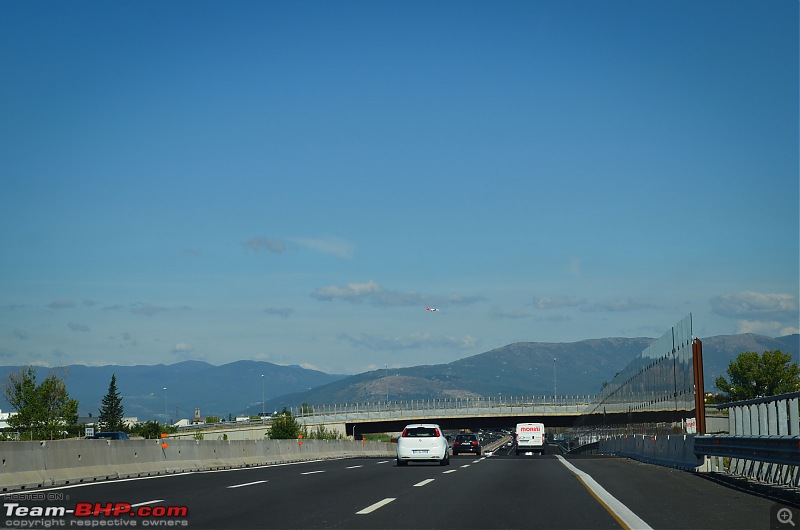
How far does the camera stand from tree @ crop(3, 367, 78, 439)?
333 ft

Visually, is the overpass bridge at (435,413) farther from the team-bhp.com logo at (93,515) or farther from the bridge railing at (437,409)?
the team-bhp.com logo at (93,515)

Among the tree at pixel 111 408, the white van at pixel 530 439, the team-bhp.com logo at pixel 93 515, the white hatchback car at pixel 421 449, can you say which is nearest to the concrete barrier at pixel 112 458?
the team-bhp.com logo at pixel 93 515

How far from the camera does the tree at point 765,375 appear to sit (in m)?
148

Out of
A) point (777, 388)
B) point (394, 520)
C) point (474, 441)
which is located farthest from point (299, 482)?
point (777, 388)

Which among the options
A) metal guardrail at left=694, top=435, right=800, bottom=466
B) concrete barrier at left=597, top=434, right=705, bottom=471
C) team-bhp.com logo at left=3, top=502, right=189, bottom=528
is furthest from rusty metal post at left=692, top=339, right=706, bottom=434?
team-bhp.com logo at left=3, top=502, right=189, bottom=528

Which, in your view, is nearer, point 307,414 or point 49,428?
point 49,428

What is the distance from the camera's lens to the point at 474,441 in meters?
59.8

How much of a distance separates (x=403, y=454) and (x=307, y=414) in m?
93.1

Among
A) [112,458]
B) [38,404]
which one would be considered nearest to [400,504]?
[112,458]

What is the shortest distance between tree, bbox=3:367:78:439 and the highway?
85682mm

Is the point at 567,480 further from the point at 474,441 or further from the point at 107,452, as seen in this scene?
the point at 474,441

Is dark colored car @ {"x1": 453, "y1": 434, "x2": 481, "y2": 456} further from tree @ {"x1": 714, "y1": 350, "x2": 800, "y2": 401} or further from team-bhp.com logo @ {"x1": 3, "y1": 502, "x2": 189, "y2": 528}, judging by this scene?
tree @ {"x1": 714, "y1": 350, "x2": 800, "y2": 401}

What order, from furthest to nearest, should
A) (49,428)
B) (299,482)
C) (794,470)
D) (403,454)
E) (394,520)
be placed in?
(49,428) → (403,454) → (299,482) → (794,470) → (394,520)

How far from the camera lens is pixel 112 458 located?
24.7 metres
